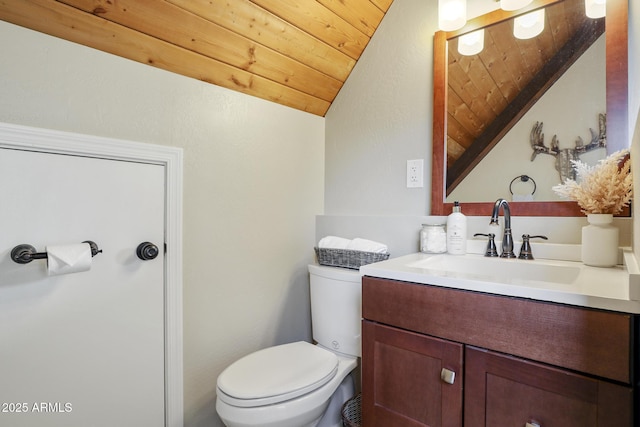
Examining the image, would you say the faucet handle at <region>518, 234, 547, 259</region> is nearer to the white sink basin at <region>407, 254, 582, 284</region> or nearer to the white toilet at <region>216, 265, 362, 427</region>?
the white sink basin at <region>407, 254, 582, 284</region>

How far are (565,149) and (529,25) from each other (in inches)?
20.8

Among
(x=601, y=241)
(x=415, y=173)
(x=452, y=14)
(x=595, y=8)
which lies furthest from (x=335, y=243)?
(x=595, y=8)

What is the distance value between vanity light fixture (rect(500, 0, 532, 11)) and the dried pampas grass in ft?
2.25

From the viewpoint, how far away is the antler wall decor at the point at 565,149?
1109 mm

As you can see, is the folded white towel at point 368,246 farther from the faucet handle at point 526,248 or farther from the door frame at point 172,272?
the door frame at point 172,272

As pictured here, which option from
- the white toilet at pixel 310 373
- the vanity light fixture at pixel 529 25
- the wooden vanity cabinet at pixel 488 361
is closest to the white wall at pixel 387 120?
the vanity light fixture at pixel 529 25

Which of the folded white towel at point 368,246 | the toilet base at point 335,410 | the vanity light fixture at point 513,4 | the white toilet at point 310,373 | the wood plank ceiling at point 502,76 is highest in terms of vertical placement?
the vanity light fixture at point 513,4

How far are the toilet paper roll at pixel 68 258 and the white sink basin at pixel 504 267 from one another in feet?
3.48

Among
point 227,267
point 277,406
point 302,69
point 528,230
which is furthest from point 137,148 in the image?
point 528,230

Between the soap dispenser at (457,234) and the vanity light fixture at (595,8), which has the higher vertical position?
the vanity light fixture at (595,8)

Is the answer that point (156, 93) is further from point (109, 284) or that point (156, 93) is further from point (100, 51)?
point (109, 284)

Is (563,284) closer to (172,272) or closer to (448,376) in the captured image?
(448,376)

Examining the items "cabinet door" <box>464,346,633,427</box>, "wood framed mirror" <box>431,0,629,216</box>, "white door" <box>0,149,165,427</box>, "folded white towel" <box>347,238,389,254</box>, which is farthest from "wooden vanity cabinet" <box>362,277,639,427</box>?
"white door" <box>0,149,165,427</box>

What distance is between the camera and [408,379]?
37.3 inches
